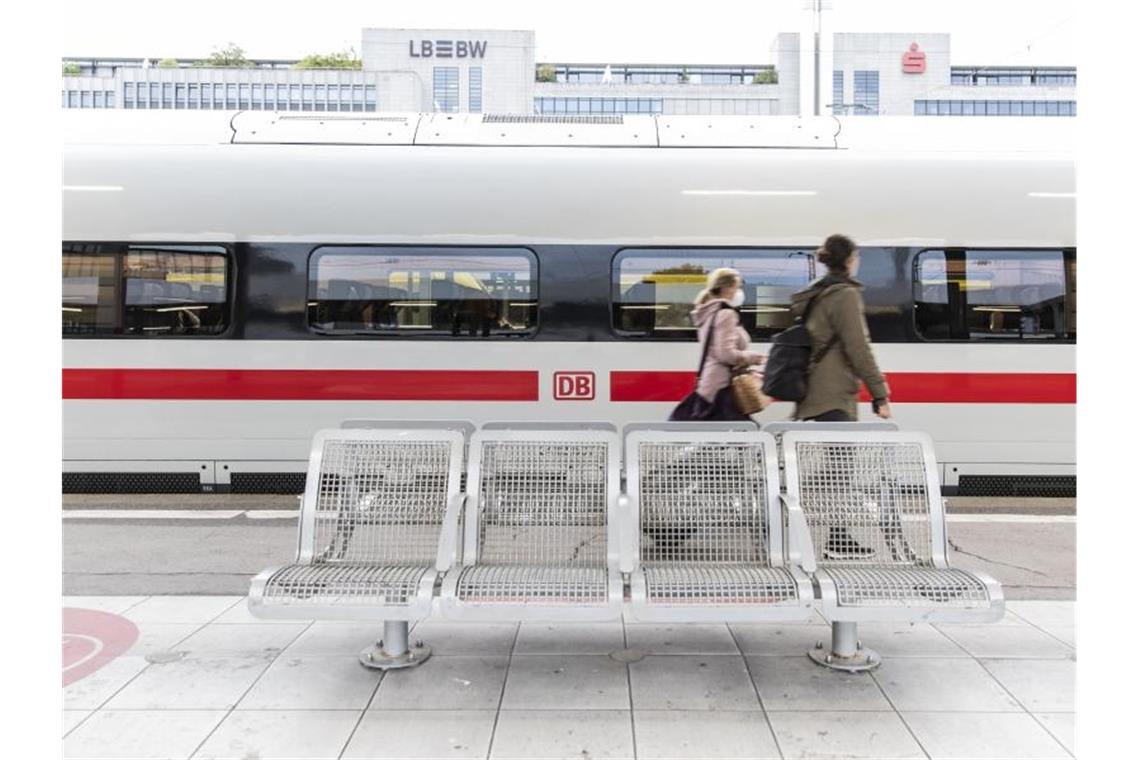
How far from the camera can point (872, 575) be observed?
355 centimetres

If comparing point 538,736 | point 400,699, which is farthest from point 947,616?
point 400,699

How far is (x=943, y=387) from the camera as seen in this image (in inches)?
270

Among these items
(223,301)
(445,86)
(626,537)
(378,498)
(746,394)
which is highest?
(445,86)

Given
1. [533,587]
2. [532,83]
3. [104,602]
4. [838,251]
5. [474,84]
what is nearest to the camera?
[533,587]

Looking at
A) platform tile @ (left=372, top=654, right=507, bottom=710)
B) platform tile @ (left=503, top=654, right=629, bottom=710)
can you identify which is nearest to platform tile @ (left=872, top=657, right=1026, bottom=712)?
platform tile @ (left=503, top=654, right=629, bottom=710)

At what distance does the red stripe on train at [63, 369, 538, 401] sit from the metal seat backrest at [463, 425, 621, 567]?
2886mm

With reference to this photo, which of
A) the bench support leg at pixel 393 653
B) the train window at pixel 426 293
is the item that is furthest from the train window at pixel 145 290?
the bench support leg at pixel 393 653

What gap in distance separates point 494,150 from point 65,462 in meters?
4.28

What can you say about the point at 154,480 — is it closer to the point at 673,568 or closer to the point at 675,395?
the point at 675,395

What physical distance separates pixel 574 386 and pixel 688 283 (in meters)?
1.22

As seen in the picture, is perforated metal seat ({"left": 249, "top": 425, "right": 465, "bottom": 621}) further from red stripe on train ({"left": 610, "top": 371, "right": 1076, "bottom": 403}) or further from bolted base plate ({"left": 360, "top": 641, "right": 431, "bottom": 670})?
red stripe on train ({"left": 610, "top": 371, "right": 1076, "bottom": 403})

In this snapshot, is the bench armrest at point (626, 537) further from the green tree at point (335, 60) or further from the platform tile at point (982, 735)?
the green tree at point (335, 60)

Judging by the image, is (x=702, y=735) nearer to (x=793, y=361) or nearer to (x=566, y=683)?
(x=566, y=683)

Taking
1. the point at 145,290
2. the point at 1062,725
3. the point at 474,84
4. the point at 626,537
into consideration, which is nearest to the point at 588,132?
the point at 145,290
